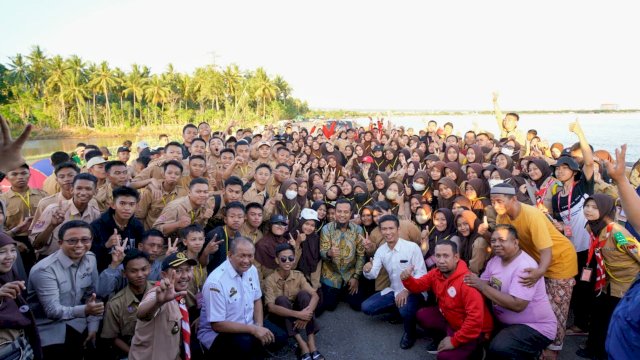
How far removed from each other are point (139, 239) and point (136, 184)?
163 centimetres

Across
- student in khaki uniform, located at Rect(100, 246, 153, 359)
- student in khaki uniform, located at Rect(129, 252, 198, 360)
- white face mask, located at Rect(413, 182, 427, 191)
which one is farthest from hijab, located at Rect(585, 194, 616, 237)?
student in khaki uniform, located at Rect(100, 246, 153, 359)

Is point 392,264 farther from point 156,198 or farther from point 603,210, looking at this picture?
point 156,198

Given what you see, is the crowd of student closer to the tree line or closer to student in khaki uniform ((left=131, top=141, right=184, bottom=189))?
student in khaki uniform ((left=131, top=141, right=184, bottom=189))

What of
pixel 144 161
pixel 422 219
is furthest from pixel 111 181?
pixel 422 219

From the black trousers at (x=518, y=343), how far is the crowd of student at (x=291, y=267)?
1 cm

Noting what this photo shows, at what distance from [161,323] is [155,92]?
52222 mm

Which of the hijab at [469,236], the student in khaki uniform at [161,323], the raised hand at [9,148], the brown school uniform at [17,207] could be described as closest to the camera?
the raised hand at [9,148]

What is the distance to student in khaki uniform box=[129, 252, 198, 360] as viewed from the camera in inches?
112

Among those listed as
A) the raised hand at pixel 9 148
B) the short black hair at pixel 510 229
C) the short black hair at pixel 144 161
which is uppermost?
the raised hand at pixel 9 148

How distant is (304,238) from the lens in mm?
5336

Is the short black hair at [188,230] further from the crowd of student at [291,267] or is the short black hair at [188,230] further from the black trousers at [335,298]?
the black trousers at [335,298]

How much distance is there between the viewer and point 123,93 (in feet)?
166

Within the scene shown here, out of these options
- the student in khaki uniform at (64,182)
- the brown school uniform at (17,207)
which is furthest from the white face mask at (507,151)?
the brown school uniform at (17,207)

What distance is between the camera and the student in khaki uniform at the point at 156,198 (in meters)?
5.14
